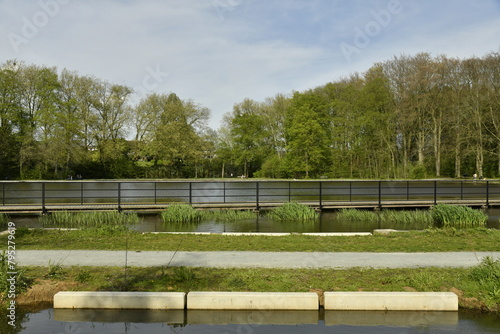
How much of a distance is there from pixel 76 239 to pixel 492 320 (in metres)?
9.43

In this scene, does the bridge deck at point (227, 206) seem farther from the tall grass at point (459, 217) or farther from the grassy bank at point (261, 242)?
the grassy bank at point (261, 242)

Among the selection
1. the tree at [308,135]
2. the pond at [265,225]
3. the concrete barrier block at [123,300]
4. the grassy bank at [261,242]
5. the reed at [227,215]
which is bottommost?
the pond at [265,225]

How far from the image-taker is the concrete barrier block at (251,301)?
6234 mm

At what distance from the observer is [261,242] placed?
10.6 meters

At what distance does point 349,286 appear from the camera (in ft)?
21.9

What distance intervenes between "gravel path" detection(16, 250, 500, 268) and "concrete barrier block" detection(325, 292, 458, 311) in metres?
1.64

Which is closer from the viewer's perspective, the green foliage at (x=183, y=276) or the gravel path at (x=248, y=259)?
the green foliage at (x=183, y=276)

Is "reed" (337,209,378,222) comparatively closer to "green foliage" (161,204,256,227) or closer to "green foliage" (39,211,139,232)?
"green foliage" (161,204,256,227)

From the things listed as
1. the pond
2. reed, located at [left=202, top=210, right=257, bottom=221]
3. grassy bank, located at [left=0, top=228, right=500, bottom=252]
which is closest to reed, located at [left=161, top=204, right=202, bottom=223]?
the pond

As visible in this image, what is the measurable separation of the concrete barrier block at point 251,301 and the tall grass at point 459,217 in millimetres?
11859

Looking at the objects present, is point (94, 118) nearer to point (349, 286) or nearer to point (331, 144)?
point (331, 144)

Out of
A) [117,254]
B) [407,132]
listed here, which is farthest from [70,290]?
[407,132]

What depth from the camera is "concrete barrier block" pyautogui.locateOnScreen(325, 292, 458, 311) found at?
6.24 meters

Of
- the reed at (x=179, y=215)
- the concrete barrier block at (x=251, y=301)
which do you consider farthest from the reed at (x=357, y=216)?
the concrete barrier block at (x=251, y=301)
